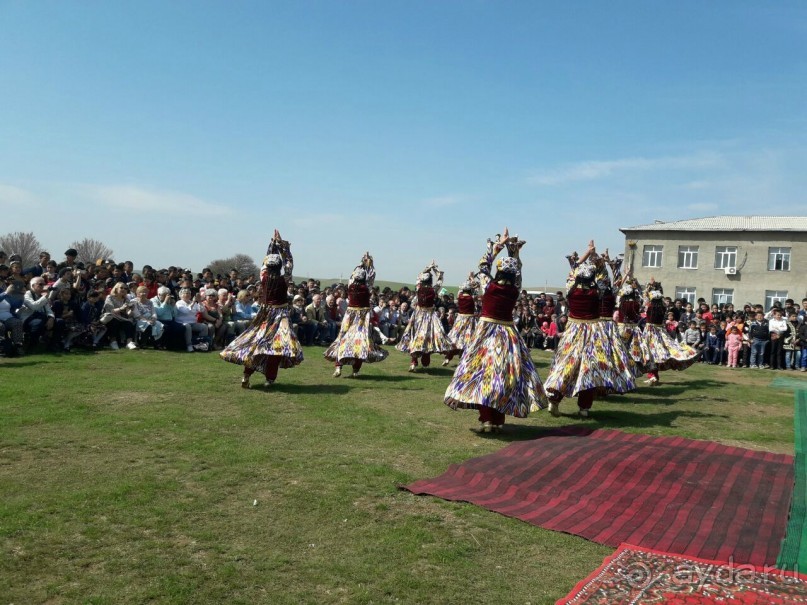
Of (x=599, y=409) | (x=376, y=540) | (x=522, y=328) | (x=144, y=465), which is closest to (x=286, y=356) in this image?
(x=144, y=465)

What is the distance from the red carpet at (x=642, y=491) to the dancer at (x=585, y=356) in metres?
1.87

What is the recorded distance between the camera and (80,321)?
45.5 feet

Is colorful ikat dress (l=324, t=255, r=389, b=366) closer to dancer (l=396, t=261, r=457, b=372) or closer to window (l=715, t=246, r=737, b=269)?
dancer (l=396, t=261, r=457, b=372)

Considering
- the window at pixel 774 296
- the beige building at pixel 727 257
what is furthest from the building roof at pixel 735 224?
the window at pixel 774 296

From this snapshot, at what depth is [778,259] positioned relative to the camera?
3922 cm

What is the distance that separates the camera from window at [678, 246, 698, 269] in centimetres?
4228

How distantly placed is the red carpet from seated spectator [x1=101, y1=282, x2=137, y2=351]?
10.2 m

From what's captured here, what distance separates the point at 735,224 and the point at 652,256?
5.29m

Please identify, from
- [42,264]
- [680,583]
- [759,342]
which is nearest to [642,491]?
[680,583]

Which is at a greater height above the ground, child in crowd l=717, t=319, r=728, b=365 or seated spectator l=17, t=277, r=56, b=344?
child in crowd l=717, t=319, r=728, b=365

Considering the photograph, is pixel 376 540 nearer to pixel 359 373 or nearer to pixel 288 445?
pixel 288 445

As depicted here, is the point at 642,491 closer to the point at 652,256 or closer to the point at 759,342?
the point at 759,342

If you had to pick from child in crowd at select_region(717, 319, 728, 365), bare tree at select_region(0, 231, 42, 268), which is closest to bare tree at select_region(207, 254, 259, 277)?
bare tree at select_region(0, 231, 42, 268)

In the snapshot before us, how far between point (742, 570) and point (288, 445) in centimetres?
432
